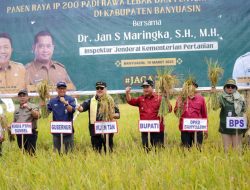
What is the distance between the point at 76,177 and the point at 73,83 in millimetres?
4044

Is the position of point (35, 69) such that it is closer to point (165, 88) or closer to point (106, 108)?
point (106, 108)

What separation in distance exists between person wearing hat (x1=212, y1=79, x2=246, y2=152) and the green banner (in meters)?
1.28

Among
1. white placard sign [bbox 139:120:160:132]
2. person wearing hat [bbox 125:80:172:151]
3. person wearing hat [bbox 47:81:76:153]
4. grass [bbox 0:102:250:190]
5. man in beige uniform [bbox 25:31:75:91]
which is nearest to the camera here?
grass [bbox 0:102:250:190]

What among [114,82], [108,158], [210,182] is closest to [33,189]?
[108,158]

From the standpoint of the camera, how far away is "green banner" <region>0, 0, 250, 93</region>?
310 inches

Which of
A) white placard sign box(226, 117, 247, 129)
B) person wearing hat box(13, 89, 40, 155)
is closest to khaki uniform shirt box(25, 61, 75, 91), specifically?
person wearing hat box(13, 89, 40, 155)

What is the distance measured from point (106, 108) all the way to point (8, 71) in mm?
2748

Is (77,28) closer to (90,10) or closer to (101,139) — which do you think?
(90,10)

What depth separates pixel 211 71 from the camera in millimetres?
6723

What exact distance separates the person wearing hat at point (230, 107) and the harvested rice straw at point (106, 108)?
153 cm

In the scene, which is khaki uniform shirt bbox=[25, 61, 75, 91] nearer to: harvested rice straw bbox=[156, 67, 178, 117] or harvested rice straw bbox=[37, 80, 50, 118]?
harvested rice straw bbox=[37, 80, 50, 118]

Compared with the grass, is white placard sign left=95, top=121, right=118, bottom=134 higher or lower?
higher

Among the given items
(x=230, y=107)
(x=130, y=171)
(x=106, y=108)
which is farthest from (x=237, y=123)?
(x=130, y=171)

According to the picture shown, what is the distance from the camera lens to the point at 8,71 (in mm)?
8367
